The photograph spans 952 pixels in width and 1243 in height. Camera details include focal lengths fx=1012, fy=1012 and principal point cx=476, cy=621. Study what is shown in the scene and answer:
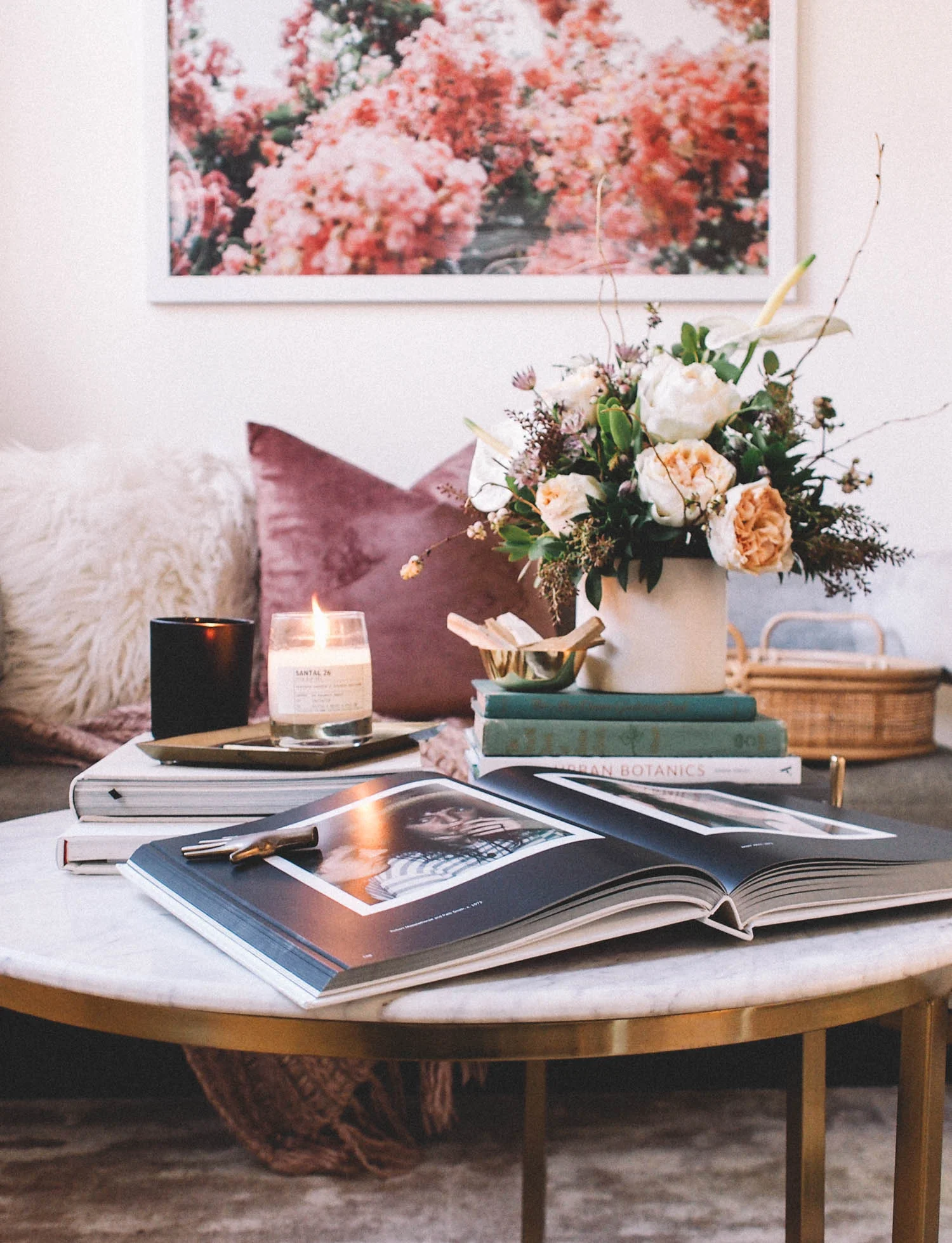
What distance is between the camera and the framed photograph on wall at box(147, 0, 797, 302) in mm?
2227

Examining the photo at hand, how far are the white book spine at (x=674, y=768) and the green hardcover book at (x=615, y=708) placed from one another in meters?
0.04

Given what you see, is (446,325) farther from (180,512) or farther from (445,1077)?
(445,1077)

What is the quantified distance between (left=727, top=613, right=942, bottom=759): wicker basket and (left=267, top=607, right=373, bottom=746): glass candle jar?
0.92 m

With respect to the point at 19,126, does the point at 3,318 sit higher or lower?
lower

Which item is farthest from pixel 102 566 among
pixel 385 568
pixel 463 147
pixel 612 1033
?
pixel 612 1033

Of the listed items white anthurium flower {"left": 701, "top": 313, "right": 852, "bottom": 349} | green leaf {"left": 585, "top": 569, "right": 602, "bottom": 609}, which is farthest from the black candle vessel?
white anthurium flower {"left": 701, "top": 313, "right": 852, "bottom": 349}

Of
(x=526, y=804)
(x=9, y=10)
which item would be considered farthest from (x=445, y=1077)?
(x=9, y=10)

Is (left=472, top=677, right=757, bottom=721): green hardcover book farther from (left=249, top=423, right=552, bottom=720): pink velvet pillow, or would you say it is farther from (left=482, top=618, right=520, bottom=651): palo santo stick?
(left=249, top=423, right=552, bottom=720): pink velvet pillow

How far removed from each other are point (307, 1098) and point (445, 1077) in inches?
7.4

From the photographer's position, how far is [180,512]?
1814mm

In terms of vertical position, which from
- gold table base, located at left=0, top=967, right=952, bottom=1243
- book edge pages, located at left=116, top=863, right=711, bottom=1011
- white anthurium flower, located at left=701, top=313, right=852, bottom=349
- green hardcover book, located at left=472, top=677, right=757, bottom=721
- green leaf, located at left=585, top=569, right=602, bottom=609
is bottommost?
gold table base, located at left=0, top=967, right=952, bottom=1243

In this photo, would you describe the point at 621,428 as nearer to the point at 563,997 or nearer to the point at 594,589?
the point at 594,589

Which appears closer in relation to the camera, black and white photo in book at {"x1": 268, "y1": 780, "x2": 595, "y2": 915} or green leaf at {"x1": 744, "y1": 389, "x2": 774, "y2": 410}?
black and white photo in book at {"x1": 268, "y1": 780, "x2": 595, "y2": 915}

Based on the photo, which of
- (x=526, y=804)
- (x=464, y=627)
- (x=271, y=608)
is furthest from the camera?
(x=271, y=608)
